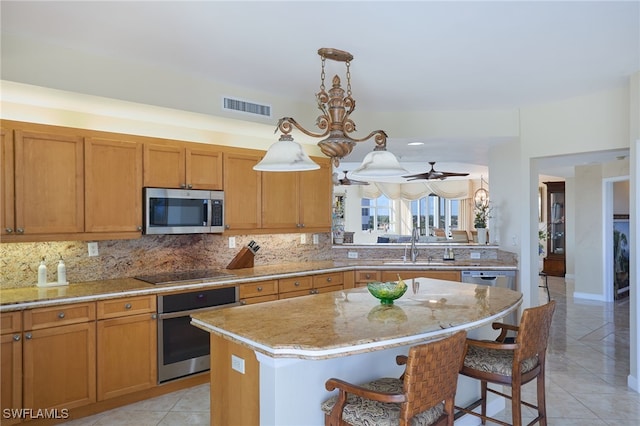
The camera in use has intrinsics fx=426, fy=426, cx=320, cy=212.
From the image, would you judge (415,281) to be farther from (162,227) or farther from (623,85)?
(623,85)

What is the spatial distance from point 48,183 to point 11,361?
1.27 meters

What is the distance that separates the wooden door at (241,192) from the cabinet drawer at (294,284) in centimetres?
68

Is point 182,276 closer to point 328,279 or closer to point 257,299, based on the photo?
point 257,299

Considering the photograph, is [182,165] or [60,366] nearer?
[60,366]

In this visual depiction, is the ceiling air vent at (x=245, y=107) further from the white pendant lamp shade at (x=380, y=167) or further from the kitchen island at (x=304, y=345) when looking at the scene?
the kitchen island at (x=304, y=345)

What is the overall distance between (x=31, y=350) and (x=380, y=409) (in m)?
2.42

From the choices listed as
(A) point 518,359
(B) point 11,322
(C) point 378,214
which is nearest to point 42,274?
(B) point 11,322

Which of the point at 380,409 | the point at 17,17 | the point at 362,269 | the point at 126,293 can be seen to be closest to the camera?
the point at 380,409

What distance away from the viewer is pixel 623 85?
155 inches

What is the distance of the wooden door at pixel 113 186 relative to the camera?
3.42 m

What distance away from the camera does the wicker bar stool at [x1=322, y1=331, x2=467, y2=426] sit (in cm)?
173

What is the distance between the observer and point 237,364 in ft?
6.90

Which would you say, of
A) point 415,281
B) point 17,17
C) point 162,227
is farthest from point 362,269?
point 17,17

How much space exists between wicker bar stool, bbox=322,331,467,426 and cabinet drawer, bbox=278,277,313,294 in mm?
2209
